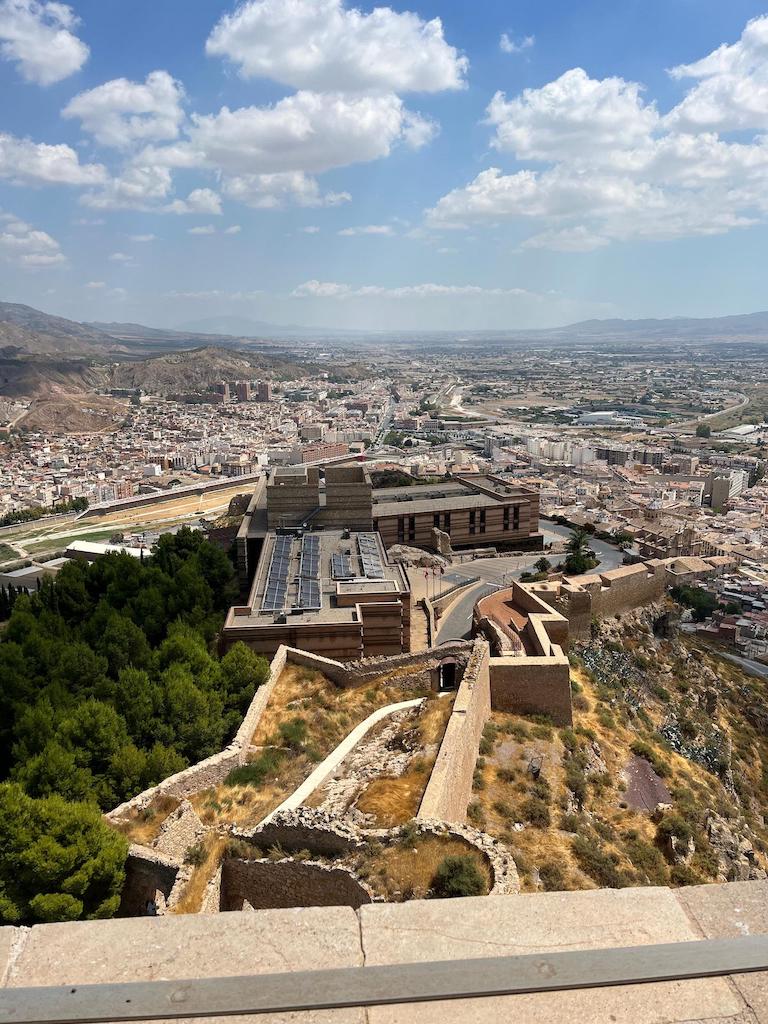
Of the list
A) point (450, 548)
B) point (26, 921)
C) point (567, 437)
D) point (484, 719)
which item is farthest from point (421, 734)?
point (567, 437)

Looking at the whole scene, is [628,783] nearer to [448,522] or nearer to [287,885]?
[287,885]

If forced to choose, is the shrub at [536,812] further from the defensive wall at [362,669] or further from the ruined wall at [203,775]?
the ruined wall at [203,775]

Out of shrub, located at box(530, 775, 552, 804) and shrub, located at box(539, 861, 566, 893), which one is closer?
shrub, located at box(539, 861, 566, 893)

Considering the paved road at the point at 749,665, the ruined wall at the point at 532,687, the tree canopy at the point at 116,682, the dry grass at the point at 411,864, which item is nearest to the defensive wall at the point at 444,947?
the dry grass at the point at 411,864

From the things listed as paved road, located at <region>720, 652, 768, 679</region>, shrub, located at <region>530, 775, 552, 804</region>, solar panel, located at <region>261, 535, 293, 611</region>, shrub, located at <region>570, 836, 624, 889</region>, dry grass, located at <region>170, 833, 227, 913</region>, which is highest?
dry grass, located at <region>170, 833, 227, 913</region>

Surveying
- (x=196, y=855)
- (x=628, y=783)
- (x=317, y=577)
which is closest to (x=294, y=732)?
(x=196, y=855)

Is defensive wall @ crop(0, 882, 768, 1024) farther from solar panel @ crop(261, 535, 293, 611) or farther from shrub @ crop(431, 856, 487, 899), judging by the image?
solar panel @ crop(261, 535, 293, 611)

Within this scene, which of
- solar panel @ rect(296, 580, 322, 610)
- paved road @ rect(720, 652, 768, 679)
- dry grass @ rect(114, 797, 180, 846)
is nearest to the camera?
dry grass @ rect(114, 797, 180, 846)

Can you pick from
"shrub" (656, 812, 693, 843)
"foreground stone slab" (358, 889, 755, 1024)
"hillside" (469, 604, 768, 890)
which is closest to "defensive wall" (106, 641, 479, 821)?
"hillside" (469, 604, 768, 890)
